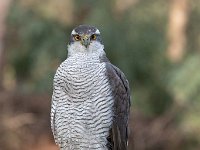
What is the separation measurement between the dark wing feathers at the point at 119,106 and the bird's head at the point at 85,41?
0.23 metres

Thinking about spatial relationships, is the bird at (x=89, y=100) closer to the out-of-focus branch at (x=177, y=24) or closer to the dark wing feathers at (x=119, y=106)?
the dark wing feathers at (x=119, y=106)

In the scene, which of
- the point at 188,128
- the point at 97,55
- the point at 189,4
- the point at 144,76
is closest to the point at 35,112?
the point at 188,128

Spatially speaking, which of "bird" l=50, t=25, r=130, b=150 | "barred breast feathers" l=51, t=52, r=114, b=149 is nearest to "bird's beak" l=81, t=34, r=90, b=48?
"bird" l=50, t=25, r=130, b=150

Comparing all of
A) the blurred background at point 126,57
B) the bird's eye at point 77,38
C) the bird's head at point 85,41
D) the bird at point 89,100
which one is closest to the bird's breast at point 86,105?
the bird at point 89,100

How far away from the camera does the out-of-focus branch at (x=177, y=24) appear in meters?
18.9

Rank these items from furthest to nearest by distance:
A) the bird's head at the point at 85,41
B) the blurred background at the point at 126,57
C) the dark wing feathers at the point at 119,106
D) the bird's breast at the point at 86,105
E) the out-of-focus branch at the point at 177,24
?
the out-of-focus branch at the point at 177,24
the blurred background at the point at 126,57
the bird's head at the point at 85,41
the dark wing feathers at the point at 119,106
the bird's breast at the point at 86,105

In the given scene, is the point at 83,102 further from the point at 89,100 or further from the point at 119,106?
the point at 119,106

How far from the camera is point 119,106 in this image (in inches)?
242

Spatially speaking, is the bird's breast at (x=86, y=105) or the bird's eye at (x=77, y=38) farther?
the bird's eye at (x=77, y=38)

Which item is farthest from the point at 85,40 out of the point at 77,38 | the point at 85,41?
the point at 77,38

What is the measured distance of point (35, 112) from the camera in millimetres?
14438

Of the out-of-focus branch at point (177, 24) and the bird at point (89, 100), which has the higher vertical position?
the out-of-focus branch at point (177, 24)

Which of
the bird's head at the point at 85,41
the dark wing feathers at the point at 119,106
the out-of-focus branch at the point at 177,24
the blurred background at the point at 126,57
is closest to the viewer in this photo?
the dark wing feathers at the point at 119,106

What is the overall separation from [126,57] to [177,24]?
84.5 inches
